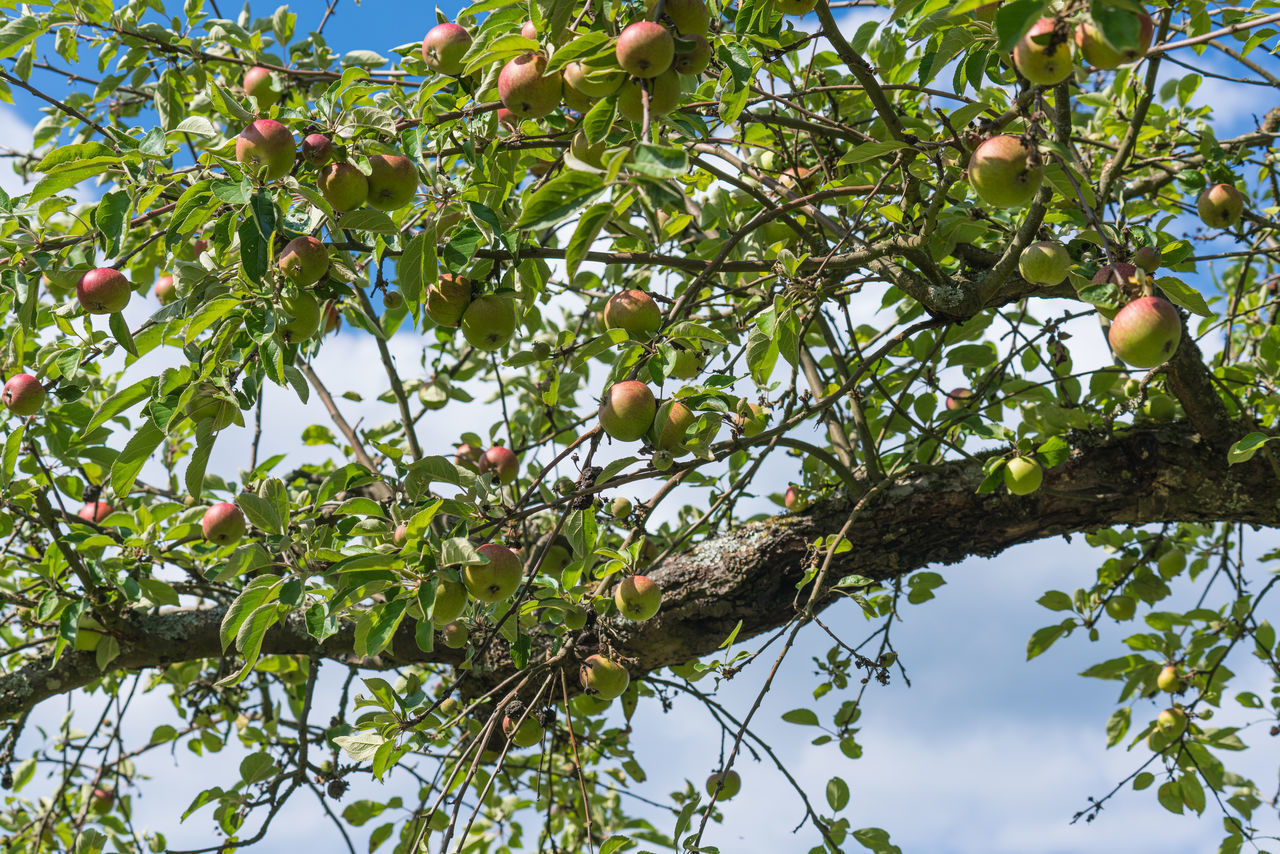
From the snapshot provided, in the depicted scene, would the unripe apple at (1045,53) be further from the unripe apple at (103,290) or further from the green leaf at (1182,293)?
the unripe apple at (103,290)

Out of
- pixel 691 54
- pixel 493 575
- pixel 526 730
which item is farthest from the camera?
pixel 526 730

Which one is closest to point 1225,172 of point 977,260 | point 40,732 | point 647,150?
point 977,260

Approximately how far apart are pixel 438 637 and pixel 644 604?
1.20m

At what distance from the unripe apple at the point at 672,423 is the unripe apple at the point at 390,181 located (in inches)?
28.7

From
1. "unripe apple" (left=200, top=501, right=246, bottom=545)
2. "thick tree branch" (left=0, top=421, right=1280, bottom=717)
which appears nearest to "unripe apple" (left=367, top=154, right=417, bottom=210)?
"unripe apple" (left=200, top=501, right=246, bottom=545)

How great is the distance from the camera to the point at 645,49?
1.42m

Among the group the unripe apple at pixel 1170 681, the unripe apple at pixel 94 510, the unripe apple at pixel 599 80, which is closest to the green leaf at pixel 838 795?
the unripe apple at pixel 1170 681

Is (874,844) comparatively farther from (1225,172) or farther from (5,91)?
(5,91)

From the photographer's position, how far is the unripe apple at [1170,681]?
11.6 feet

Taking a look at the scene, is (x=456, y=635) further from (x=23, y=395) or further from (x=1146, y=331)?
(x=1146, y=331)

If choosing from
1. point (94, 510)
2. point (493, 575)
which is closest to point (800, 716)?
Answer: point (493, 575)

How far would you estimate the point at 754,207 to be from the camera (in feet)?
8.82

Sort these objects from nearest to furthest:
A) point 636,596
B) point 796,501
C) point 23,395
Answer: point 636,596 → point 23,395 → point 796,501

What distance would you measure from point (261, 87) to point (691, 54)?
6.70 feet
